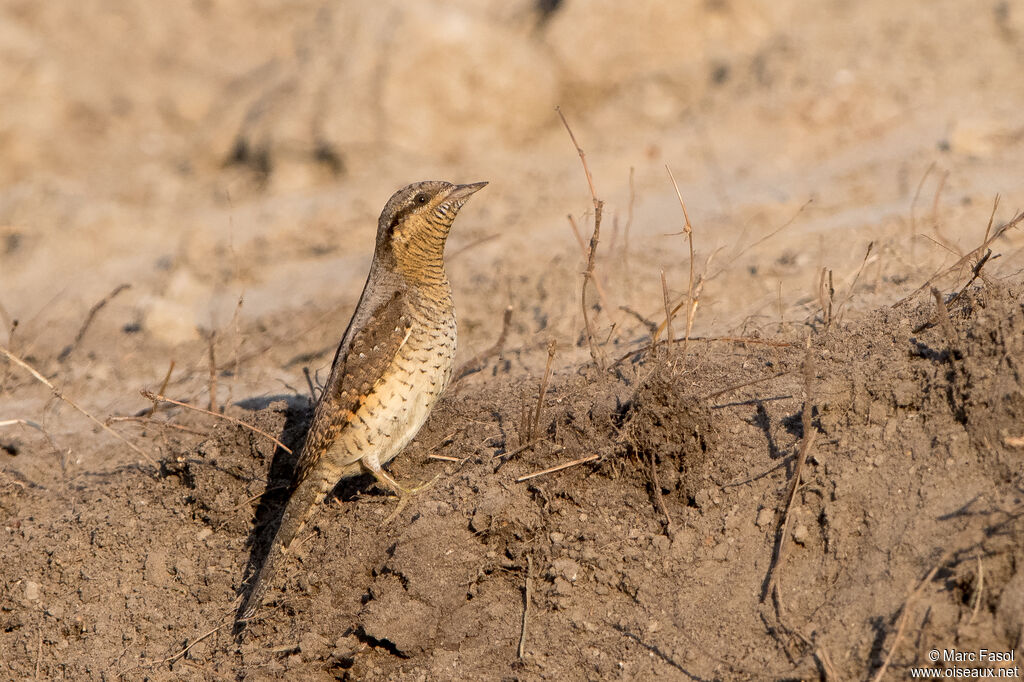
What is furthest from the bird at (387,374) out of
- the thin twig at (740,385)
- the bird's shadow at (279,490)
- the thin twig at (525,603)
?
the thin twig at (740,385)

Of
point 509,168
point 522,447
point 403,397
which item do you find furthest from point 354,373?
point 509,168

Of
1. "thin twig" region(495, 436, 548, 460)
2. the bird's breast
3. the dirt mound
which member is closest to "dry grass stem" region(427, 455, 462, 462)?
the dirt mound

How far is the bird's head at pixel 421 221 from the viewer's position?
4477 mm

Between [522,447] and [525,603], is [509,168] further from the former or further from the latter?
[525,603]

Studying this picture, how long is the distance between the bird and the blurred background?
0.91 metres

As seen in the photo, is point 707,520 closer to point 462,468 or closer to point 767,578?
point 767,578

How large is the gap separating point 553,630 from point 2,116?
10153 millimetres

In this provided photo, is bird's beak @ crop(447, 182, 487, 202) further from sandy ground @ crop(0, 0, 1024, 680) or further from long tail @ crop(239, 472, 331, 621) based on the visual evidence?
long tail @ crop(239, 472, 331, 621)

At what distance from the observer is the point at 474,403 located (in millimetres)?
4590

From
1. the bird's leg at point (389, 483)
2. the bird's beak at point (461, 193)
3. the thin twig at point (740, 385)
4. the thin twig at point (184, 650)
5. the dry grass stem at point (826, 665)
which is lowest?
the thin twig at point (184, 650)

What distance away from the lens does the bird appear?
3.99 metres

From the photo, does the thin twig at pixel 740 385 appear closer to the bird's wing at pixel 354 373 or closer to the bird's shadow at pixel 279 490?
the bird's wing at pixel 354 373

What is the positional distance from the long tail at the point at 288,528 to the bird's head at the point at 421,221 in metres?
1.13

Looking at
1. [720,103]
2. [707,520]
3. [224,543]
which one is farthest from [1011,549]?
[720,103]
